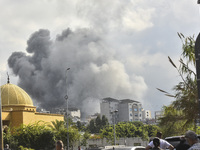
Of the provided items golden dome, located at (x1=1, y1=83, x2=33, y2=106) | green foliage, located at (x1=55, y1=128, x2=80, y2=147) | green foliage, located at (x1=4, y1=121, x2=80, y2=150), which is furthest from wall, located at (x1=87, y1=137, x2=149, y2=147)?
green foliage, located at (x1=4, y1=121, x2=80, y2=150)

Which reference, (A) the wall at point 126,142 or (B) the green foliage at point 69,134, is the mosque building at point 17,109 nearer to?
(B) the green foliage at point 69,134

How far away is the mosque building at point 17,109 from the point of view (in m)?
62.0

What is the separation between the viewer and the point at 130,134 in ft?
344

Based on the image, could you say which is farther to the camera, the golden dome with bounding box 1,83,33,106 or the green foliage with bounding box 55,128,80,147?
the golden dome with bounding box 1,83,33,106

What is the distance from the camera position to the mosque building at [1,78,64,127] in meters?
62.0

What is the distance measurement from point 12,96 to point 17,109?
2374 millimetres

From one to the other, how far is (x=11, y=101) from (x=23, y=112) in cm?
649

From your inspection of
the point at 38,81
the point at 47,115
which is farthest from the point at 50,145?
the point at 38,81

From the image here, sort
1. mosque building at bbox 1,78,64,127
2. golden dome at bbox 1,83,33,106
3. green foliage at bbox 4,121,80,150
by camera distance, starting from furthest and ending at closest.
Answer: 1. golden dome at bbox 1,83,33,106
2. mosque building at bbox 1,78,64,127
3. green foliage at bbox 4,121,80,150

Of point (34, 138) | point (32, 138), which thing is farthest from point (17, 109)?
point (34, 138)

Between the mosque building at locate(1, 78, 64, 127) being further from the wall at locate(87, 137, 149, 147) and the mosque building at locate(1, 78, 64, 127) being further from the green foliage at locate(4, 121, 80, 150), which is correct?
the wall at locate(87, 137, 149, 147)

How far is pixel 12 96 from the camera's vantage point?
68438 mm

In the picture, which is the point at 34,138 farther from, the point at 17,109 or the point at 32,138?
the point at 17,109

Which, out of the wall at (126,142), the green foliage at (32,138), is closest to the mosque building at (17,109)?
the green foliage at (32,138)
